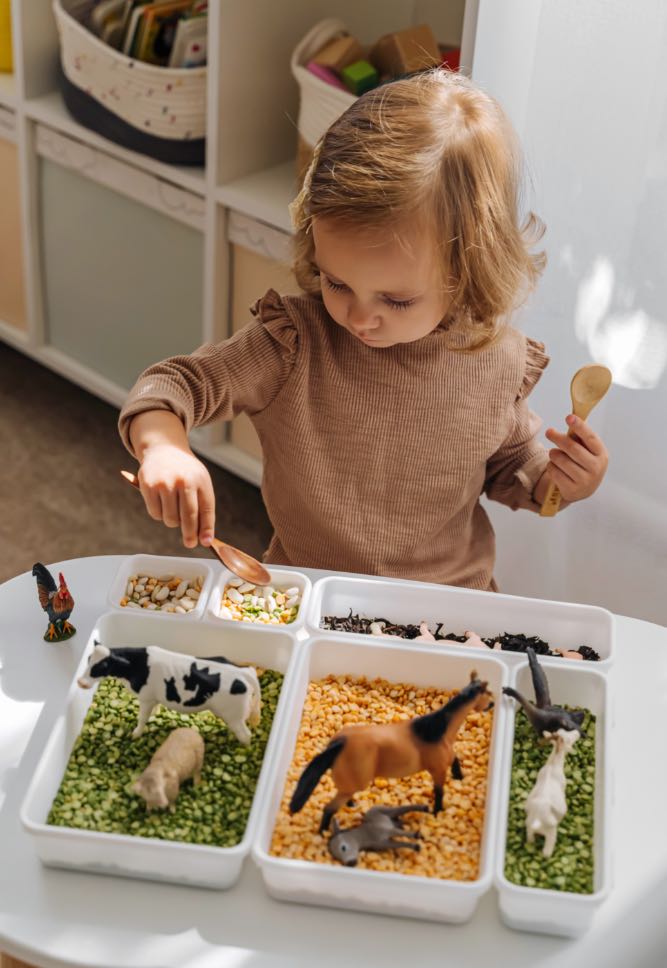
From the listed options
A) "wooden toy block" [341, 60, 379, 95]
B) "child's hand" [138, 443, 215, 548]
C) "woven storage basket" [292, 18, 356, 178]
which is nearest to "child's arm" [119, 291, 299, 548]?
"child's hand" [138, 443, 215, 548]

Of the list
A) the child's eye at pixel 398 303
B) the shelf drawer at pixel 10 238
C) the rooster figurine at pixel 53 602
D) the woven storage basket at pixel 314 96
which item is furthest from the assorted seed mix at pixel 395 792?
the shelf drawer at pixel 10 238

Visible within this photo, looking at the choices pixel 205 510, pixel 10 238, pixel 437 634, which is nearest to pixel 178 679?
pixel 205 510

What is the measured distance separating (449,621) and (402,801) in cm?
25

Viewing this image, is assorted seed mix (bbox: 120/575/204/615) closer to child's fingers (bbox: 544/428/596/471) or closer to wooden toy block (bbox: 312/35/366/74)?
child's fingers (bbox: 544/428/596/471)

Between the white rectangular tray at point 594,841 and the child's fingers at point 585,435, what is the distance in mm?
300

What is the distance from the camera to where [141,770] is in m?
0.97

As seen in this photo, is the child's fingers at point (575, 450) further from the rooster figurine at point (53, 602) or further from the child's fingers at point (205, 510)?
the rooster figurine at point (53, 602)

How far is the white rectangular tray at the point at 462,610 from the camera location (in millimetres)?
1131

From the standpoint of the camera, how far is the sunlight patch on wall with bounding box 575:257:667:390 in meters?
1.58

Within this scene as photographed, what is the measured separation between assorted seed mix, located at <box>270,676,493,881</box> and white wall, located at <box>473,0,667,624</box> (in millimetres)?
710

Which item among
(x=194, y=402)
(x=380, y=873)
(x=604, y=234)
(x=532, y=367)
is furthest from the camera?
(x=604, y=234)

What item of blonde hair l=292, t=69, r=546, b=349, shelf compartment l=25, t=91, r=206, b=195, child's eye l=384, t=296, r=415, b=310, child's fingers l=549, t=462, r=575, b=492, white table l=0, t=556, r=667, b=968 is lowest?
shelf compartment l=25, t=91, r=206, b=195

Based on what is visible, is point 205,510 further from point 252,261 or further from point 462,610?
point 252,261

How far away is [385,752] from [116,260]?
5.60 feet
